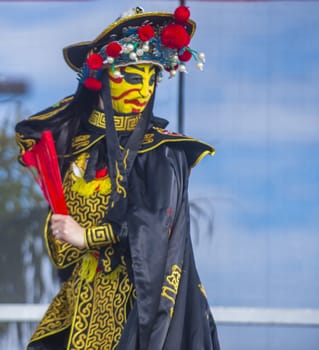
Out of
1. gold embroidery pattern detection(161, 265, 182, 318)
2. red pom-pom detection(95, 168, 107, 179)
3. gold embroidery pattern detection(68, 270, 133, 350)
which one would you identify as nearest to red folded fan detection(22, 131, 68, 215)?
red pom-pom detection(95, 168, 107, 179)

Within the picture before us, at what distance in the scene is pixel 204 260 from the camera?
4582 millimetres

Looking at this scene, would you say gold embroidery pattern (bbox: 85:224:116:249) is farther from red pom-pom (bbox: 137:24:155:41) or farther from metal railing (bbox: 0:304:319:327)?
metal railing (bbox: 0:304:319:327)

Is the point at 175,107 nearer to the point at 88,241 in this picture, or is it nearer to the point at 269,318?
the point at 269,318

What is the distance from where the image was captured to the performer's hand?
331 cm

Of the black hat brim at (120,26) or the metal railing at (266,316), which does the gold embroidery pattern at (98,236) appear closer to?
the black hat brim at (120,26)

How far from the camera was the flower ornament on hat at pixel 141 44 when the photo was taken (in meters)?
3.37

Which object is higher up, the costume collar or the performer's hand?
the costume collar

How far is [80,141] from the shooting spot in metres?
3.53

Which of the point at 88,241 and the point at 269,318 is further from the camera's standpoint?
the point at 269,318

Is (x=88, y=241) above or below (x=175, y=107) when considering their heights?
below

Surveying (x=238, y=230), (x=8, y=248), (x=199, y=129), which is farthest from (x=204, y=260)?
(x=8, y=248)

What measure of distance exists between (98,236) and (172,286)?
0.26 m

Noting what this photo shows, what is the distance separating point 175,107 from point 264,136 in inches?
14.7

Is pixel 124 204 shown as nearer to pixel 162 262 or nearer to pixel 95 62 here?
pixel 162 262
